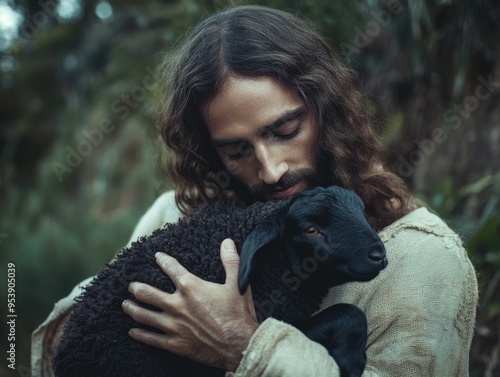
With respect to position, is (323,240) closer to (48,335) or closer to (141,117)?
(48,335)

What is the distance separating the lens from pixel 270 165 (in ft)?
8.65

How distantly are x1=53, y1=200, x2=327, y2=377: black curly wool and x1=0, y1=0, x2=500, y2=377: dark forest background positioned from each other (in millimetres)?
1611

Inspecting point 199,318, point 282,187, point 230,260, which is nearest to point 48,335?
point 199,318

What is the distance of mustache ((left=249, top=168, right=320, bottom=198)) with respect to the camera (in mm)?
2701

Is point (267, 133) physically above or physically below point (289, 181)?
above

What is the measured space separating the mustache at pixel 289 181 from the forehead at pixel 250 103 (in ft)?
0.84

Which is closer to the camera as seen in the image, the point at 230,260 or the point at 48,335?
the point at 230,260

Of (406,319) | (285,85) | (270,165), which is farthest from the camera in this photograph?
A: (285,85)

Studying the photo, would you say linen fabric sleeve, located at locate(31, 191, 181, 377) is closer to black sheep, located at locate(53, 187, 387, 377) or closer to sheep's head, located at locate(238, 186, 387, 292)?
black sheep, located at locate(53, 187, 387, 377)

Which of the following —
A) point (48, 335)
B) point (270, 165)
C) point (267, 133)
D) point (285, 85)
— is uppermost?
point (285, 85)

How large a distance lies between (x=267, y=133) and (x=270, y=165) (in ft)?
0.48

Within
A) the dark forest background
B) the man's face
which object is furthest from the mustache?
the dark forest background

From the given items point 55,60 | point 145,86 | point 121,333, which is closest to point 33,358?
point 121,333

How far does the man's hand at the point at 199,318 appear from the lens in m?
2.21
